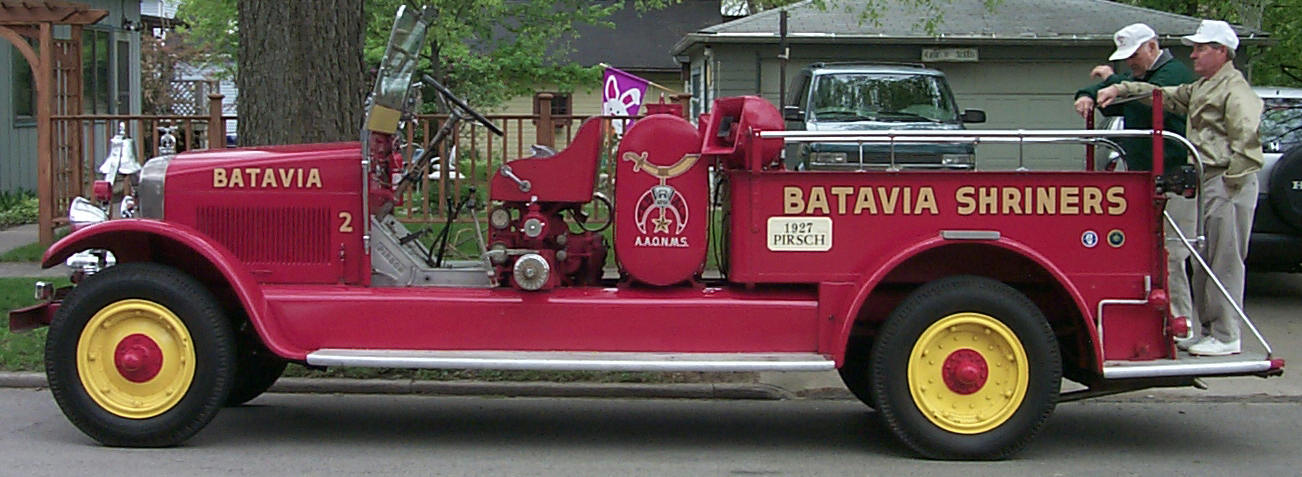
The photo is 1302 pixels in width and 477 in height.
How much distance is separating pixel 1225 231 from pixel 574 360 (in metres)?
3.38

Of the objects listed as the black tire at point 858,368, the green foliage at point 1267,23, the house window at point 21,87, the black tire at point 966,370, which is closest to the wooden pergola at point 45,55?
the house window at point 21,87

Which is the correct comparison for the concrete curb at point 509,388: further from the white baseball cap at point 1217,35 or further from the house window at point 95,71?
the house window at point 95,71

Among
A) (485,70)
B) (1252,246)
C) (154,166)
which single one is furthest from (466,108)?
(485,70)

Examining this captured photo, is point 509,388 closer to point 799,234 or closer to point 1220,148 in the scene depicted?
point 799,234

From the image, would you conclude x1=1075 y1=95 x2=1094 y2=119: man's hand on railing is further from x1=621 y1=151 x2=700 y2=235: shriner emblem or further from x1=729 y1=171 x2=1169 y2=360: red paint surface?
x1=621 y1=151 x2=700 y2=235: shriner emblem

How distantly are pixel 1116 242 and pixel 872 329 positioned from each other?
1.25 m

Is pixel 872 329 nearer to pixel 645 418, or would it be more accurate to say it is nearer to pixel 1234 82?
pixel 645 418

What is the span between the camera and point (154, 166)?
6883mm

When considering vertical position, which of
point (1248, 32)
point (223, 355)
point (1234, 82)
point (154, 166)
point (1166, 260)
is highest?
point (1248, 32)

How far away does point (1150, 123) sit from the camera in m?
7.43

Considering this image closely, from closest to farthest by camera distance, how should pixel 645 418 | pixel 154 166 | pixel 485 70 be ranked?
pixel 154 166
pixel 645 418
pixel 485 70

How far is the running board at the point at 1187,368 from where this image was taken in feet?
20.7

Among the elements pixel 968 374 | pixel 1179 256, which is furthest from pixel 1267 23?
pixel 968 374

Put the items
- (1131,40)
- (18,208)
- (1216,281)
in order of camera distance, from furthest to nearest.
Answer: (18,208) < (1131,40) < (1216,281)
